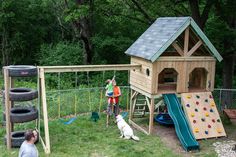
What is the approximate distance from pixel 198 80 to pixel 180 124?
263cm

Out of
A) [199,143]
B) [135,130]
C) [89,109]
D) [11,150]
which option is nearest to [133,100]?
[135,130]

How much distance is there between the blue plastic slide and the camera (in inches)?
407

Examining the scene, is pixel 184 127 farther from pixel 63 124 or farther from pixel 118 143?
pixel 63 124

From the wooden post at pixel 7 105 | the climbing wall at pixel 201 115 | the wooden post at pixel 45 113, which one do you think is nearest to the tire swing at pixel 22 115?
the wooden post at pixel 7 105

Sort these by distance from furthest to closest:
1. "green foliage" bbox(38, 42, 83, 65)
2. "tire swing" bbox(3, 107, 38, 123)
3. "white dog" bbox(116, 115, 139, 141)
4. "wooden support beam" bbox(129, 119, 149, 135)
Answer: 1. "green foliage" bbox(38, 42, 83, 65)
2. "wooden support beam" bbox(129, 119, 149, 135)
3. "white dog" bbox(116, 115, 139, 141)
4. "tire swing" bbox(3, 107, 38, 123)

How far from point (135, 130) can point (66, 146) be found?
2981 mm

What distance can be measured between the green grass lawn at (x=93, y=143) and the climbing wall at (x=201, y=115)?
4.38 ft

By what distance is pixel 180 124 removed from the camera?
11047mm

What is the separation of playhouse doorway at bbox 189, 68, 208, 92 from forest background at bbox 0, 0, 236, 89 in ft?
10.7

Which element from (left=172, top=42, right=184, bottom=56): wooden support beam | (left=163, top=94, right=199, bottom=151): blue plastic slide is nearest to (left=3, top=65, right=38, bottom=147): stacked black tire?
(left=163, top=94, right=199, bottom=151): blue plastic slide

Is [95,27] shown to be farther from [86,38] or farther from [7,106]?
[7,106]

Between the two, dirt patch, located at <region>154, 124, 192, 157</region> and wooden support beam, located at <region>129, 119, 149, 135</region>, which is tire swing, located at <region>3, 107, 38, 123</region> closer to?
wooden support beam, located at <region>129, 119, 149, 135</region>

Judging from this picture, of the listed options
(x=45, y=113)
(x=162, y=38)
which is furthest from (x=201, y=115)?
(x=45, y=113)

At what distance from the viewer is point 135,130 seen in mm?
12336
